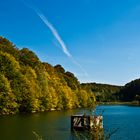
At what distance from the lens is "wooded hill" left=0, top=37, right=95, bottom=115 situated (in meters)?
82.8

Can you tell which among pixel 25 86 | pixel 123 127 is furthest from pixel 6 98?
pixel 123 127

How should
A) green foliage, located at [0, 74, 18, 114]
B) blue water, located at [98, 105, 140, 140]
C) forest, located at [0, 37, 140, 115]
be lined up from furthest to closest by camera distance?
forest, located at [0, 37, 140, 115], green foliage, located at [0, 74, 18, 114], blue water, located at [98, 105, 140, 140]

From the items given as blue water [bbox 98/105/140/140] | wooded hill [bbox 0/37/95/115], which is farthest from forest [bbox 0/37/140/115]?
blue water [bbox 98/105/140/140]

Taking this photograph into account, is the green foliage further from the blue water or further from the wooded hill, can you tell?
the blue water

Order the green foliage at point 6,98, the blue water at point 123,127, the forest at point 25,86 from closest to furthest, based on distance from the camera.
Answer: the blue water at point 123,127 < the green foliage at point 6,98 < the forest at point 25,86

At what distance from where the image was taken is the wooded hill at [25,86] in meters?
82.8

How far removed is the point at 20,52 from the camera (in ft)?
381

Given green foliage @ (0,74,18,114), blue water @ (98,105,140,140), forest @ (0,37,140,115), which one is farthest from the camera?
forest @ (0,37,140,115)

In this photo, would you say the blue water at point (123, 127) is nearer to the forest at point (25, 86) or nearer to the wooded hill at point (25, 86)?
the forest at point (25, 86)

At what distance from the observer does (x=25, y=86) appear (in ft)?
301

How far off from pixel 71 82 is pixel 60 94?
39228 millimetres

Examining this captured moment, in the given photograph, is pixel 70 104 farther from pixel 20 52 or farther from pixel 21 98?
pixel 21 98

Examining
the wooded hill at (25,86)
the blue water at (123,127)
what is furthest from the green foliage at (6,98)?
the blue water at (123,127)

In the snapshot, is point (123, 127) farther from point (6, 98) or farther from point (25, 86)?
point (25, 86)
